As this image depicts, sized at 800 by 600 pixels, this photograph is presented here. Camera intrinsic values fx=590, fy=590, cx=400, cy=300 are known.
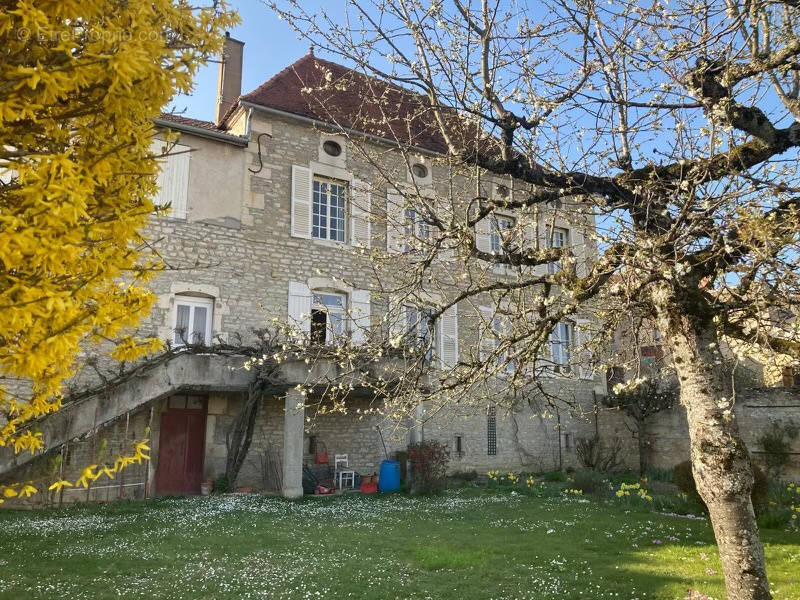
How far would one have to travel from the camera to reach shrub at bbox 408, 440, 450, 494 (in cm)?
1309

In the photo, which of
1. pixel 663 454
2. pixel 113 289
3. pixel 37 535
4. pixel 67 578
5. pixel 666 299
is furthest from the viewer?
pixel 663 454

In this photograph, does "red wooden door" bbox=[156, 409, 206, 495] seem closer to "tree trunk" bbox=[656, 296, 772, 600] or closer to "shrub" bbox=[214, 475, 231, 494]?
"shrub" bbox=[214, 475, 231, 494]

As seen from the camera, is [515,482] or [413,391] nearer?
[413,391]

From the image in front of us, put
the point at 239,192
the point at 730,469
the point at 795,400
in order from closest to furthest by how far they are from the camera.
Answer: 1. the point at 730,469
2. the point at 239,192
3. the point at 795,400

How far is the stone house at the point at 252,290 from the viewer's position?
12.0 meters

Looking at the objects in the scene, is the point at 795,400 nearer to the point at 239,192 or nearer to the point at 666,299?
the point at 666,299

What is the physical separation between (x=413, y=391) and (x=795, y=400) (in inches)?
564

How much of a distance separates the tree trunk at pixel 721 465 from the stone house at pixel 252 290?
690cm

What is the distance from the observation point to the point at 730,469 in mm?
4180

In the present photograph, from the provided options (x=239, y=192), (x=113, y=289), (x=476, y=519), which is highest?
(x=239, y=192)

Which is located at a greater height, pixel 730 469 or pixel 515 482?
pixel 730 469

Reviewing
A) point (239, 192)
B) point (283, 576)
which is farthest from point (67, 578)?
point (239, 192)

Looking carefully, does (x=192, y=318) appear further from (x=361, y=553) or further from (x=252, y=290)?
(x=361, y=553)

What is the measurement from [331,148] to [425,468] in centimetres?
841
